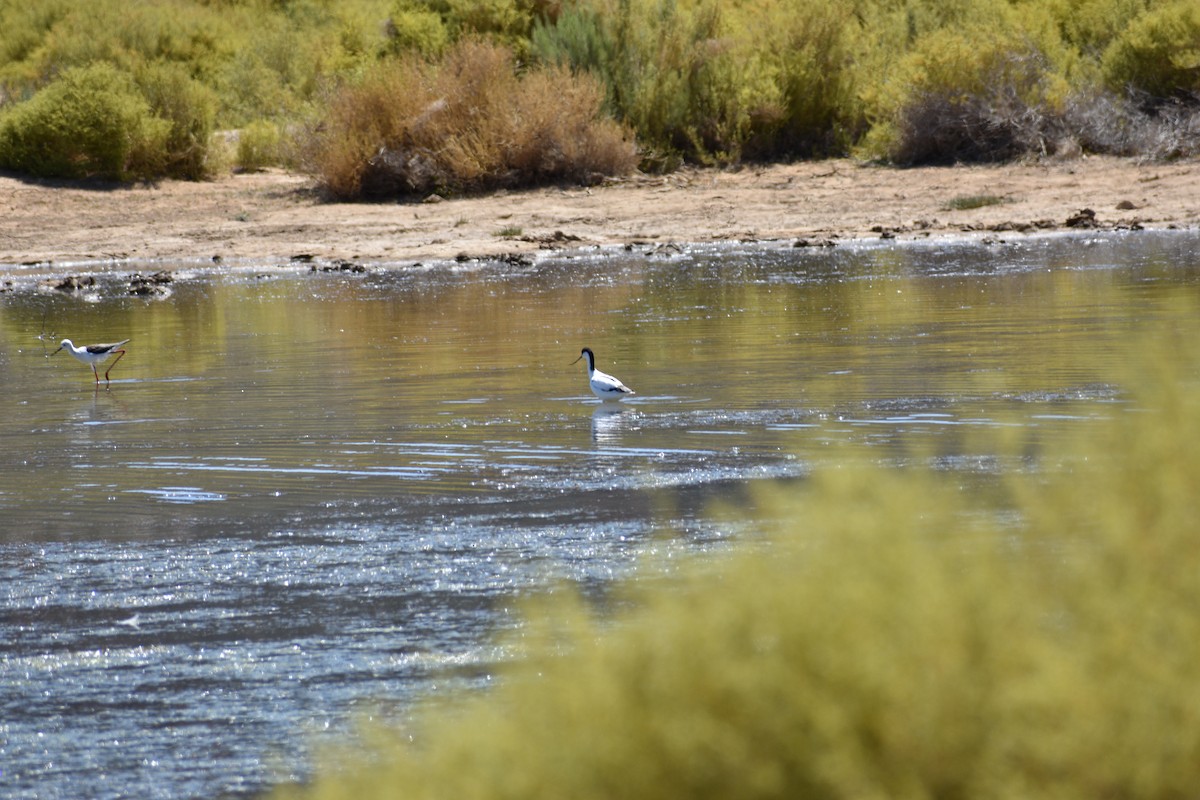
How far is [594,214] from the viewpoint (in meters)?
22.3

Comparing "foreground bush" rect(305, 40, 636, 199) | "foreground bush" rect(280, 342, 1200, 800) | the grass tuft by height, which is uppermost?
"foreground bush" rect(305, 40, 636, 199)

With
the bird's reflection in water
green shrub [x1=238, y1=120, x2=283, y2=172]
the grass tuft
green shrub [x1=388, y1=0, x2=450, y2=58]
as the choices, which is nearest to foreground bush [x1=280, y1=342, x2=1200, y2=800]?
the bird's reflection in water

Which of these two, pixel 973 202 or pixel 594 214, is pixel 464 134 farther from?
pixel 973 202

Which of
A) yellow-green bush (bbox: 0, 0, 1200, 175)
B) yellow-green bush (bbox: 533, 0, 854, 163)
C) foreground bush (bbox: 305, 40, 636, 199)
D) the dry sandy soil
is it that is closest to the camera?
the dry sandy soil

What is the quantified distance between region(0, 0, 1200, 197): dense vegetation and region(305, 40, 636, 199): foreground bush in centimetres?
3

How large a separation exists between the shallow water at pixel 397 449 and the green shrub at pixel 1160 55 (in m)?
8.66

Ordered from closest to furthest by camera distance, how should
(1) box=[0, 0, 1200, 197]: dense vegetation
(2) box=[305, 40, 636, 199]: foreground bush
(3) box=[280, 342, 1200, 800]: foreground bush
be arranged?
(3) box=[280, 342, 1200, 800]: foreground bush
(2) box=[305, 40, 636, 199]: foreground bush
(1) box=[0, 0, 1200, 197]: dense vegetation

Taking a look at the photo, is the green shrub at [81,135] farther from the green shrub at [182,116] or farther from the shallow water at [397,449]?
the shallow water at [397,449]

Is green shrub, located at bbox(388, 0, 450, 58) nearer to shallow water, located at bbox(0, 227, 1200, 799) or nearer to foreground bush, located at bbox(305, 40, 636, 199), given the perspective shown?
foreground bush, located at bbox(305, 40, 636, 199)

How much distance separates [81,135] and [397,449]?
720 inches

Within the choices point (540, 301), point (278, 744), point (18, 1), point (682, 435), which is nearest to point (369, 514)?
point (682, 435)

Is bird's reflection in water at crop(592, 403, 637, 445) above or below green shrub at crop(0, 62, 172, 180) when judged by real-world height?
below

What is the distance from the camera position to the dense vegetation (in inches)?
950

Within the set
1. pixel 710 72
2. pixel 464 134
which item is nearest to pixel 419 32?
pixel 710 72
